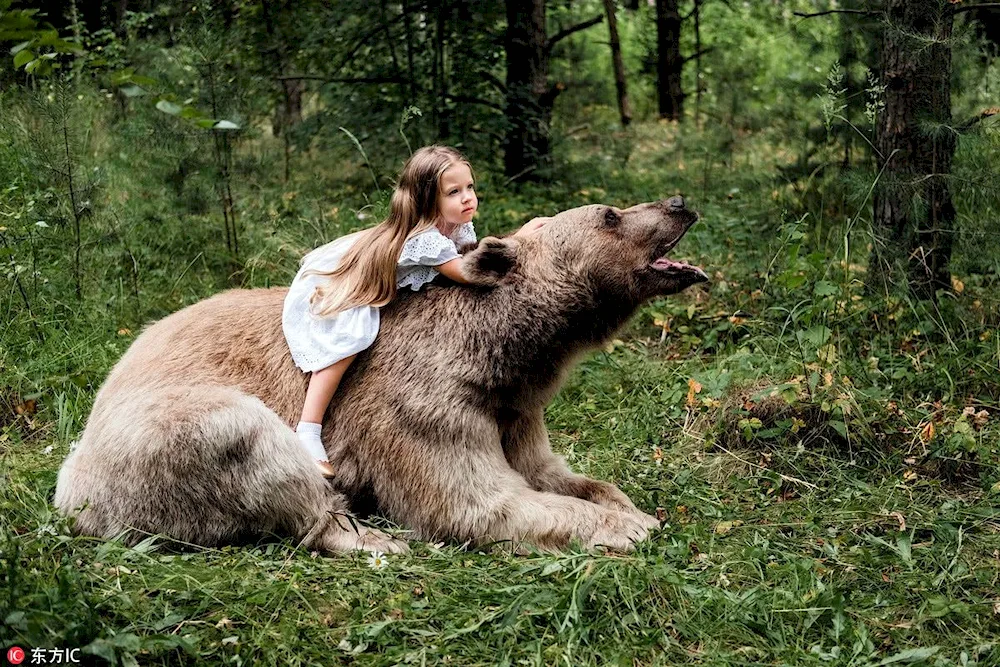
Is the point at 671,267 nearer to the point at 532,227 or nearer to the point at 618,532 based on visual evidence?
the point at 532,227

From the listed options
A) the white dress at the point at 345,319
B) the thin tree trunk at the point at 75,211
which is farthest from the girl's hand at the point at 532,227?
the thin tree trunk at the point at 75,211

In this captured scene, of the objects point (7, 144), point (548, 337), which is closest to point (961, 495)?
point (548, 337)

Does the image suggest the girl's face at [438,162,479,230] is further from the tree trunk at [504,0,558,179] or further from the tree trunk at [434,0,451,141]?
the tree trunk at [504,0,558,179]

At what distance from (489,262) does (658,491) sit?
143 cm

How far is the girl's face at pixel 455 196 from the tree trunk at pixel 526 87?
163 inches

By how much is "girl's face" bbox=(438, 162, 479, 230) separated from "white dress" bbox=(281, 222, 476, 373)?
9cm

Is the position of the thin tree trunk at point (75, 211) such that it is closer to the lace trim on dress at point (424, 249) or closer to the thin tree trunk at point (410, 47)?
the thin tree trunk at point (410, 47)

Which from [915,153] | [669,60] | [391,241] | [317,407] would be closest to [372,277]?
[391,241]

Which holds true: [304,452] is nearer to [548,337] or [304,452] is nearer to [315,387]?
[315,387]

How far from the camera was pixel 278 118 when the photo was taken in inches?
419

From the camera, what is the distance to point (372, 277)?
4648 millimetres

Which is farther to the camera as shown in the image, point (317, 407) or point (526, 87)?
point (526, 87)

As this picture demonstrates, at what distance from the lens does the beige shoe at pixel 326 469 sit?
453 centimetres

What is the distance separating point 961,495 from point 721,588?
1.60 m
